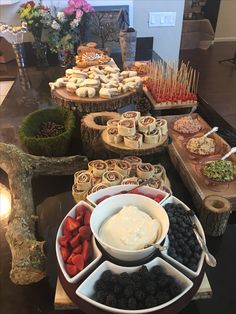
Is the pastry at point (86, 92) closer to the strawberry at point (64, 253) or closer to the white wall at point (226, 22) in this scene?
the strawberry at point (64, 253)

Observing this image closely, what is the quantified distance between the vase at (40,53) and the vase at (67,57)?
0.12 metres

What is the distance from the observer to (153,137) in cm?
108

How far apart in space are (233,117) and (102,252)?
5.49 ft

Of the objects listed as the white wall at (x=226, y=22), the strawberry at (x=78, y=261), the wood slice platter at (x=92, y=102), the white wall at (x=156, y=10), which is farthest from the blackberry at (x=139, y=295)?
the white wall at (x=226, y=22)

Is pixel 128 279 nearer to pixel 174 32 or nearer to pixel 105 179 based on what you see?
pixel 105 179

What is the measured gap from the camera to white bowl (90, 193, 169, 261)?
2.16ft

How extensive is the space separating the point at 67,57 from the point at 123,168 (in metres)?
1.41

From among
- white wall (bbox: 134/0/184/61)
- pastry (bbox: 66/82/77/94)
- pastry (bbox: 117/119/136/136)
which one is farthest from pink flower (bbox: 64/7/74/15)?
pastry (bbox: 117/119/136/136)

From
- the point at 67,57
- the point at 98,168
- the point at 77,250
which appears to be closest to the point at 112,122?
the point at 98,168

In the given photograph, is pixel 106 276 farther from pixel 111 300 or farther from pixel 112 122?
pixel 112 122

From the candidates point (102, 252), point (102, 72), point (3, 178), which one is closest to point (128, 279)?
point (102, 252)

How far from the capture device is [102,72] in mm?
1595

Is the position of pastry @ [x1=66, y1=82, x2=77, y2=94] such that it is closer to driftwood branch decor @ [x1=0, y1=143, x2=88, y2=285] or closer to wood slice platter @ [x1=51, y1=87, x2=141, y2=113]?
wood slice platter @ [x1=51, y1=87, x2=141, y2=113]

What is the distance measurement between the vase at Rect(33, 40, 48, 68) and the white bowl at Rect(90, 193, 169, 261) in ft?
5.72
